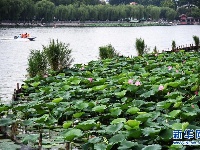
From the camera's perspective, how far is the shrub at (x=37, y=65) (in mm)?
8538

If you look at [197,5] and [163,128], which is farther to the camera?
[197,5]

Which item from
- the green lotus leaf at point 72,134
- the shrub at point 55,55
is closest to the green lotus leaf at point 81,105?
the green lotus leaf at point 72,134

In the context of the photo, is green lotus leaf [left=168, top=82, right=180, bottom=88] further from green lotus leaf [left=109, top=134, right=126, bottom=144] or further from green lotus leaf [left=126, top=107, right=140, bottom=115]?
green lotus leaf [left=109, top=134, right=126, bottom=144]

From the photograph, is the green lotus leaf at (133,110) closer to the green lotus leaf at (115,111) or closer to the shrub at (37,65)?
the green lotus leaf at (115,111)

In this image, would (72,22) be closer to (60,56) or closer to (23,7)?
(23,7)

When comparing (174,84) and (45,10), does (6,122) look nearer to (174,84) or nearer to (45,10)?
(174,84)

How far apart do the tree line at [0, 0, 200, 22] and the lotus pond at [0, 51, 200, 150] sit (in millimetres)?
42602

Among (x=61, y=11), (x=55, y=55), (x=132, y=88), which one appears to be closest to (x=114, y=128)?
(x=132, y=88)

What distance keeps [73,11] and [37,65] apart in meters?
57.1

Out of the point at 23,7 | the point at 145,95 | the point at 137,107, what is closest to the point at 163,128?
the point at 137,107

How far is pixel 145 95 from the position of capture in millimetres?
5016

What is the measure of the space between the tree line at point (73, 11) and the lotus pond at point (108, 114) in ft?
140

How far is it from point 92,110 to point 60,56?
495 cm

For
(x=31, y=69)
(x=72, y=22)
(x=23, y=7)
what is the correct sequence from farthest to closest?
(x=72, y=22), (x=23, y=7), (x=31, y=69)
